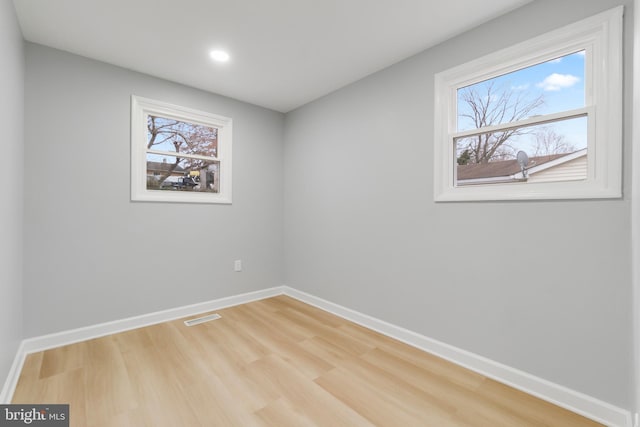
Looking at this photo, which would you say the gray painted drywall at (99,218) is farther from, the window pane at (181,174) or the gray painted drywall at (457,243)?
the gray painted drywall at (457,243)

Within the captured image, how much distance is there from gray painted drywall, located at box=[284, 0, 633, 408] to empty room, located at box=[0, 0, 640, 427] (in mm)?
14

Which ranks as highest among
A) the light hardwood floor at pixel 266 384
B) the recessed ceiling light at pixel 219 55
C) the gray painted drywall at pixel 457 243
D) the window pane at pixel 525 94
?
the recessed ceiling light at pixel 219 55

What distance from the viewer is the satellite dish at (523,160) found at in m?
1.88

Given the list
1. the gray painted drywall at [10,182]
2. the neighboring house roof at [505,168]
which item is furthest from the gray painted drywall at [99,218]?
the neighboring house roof at [505,168]

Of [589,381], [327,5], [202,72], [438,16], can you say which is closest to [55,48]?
[202,72]

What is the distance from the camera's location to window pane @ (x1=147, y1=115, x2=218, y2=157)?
289 cm

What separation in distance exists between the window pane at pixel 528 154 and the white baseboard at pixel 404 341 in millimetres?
1266

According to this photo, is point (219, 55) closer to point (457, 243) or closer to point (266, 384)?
point (457, 243)

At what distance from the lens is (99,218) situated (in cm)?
253

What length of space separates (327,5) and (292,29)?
0.36m

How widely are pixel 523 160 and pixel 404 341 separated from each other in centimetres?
169

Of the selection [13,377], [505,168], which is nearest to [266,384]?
[13,377]

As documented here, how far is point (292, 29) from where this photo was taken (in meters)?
2.10

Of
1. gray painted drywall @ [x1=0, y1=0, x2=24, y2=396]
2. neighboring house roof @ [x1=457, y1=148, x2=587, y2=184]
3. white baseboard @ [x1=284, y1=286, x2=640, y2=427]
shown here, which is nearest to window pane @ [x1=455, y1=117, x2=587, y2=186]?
neighboring house roof @ [x1=457, y1=148, x2=587, y2=184]
